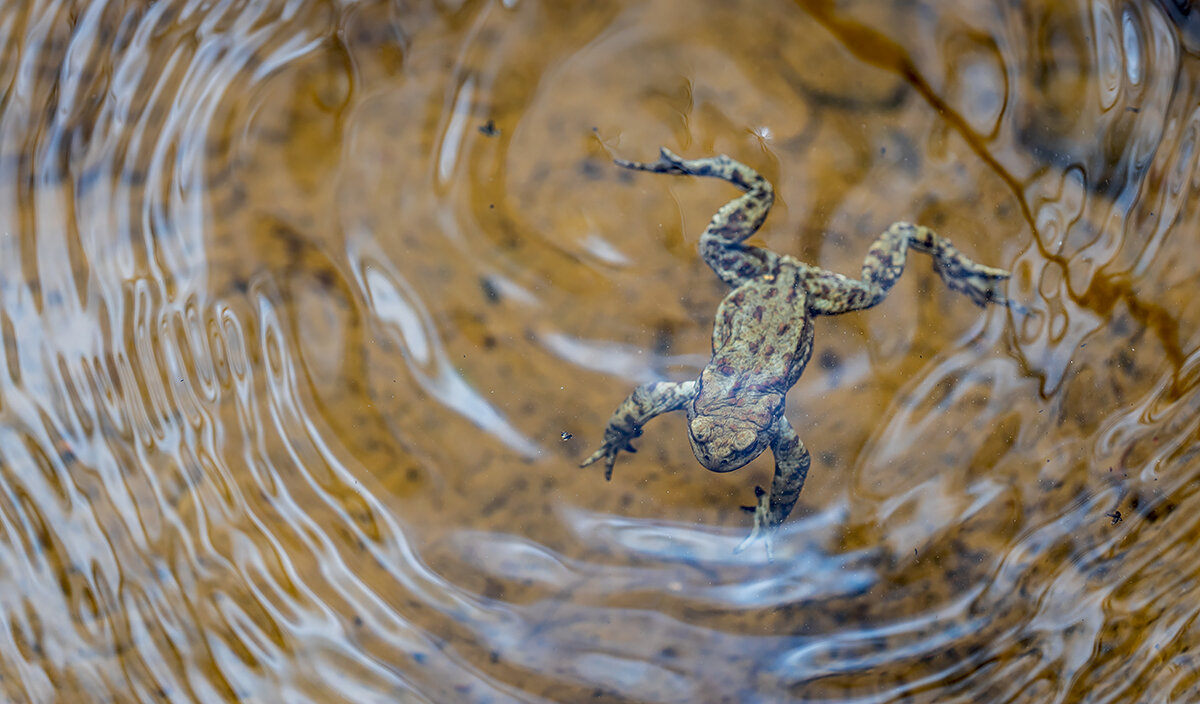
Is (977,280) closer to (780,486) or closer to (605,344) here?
(780,486)

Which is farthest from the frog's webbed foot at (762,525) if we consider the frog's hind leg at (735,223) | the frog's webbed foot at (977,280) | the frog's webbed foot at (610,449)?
the frog's webbed foot at (977,280)

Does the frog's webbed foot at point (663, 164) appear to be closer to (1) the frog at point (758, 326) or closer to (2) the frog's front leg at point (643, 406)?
(1) the frog at point (758, 326)

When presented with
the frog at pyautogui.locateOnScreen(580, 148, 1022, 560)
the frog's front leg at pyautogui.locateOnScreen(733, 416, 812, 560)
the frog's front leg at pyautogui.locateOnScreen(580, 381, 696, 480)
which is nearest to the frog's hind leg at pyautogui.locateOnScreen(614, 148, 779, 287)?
the frog at pyautogui.locateOnScreen(580, 148, 1022, 560)

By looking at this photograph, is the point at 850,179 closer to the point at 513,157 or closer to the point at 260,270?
the point at 513,157

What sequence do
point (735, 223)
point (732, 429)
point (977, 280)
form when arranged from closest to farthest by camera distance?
point (732, 429), point (735, 223), point (977, 280)

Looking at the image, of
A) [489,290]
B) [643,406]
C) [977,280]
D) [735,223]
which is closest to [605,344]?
[643,406]

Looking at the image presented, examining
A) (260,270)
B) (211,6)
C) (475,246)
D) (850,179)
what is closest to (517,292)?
(475,246)
